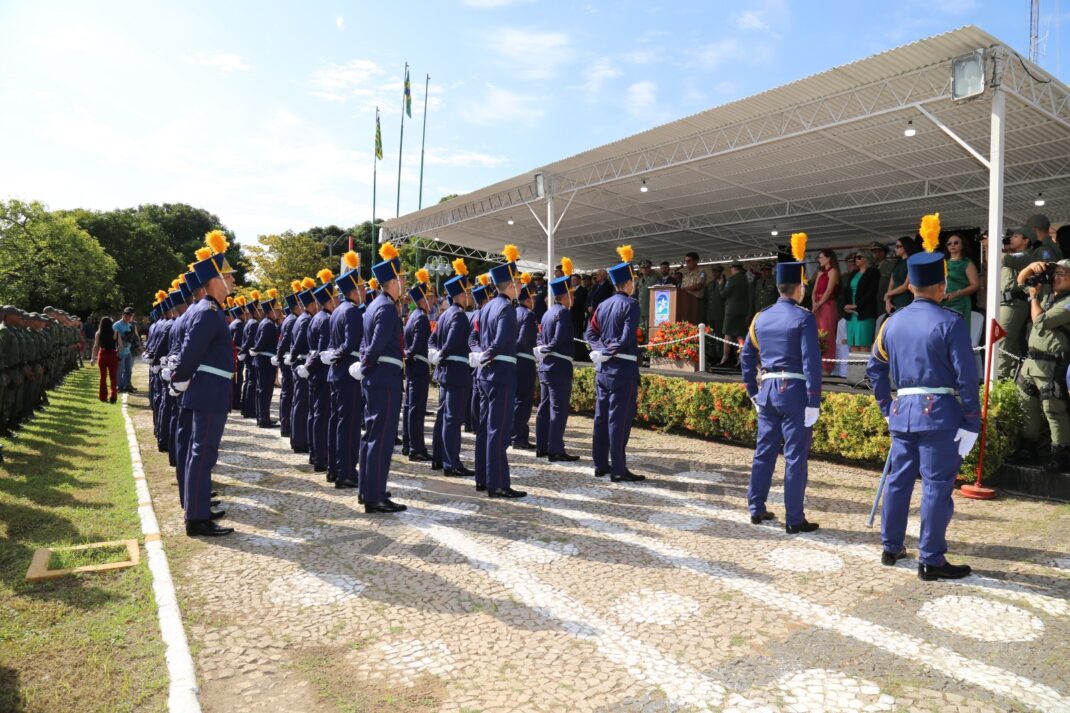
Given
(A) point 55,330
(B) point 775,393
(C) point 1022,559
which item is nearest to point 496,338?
(B) point 775,393

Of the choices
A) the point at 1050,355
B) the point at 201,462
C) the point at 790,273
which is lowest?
the point at 201,462

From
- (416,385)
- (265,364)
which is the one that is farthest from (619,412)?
(265,364)

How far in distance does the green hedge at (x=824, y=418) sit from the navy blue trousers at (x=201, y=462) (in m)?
6.03

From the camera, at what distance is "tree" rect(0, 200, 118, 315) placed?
29.8 meters

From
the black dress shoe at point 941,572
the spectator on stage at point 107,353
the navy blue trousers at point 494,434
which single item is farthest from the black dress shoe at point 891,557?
the spectator on stage at point 107,353

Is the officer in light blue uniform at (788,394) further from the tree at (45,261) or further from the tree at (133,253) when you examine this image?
the tree at (133,253)

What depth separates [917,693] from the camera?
270 centimetres

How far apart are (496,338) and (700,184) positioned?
31.8ft

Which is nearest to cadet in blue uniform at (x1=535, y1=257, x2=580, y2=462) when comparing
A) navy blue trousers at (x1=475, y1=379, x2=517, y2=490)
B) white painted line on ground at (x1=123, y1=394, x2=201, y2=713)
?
navy blue trousers at (x1=475, y1=379, x2=517, y2=490)

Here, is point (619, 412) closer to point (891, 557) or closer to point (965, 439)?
point (891, 557)

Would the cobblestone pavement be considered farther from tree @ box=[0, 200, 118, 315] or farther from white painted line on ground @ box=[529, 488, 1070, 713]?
tree @ box=[0, 200, 118, 315]

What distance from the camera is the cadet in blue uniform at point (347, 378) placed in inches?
245

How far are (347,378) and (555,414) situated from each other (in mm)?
2508

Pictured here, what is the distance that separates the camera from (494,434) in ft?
19.7
